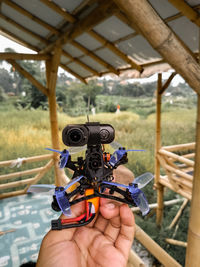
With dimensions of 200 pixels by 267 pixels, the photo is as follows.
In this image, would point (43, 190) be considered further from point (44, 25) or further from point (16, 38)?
point (16, 38)

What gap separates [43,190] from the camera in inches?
20.8

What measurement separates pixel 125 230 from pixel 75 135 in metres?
0.28

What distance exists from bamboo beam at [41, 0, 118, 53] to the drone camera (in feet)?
4.07

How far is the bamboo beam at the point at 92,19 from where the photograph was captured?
1.50 meters

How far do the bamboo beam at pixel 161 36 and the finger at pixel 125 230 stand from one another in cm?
58

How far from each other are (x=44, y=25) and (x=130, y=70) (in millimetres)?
990

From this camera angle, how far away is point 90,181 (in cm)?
54

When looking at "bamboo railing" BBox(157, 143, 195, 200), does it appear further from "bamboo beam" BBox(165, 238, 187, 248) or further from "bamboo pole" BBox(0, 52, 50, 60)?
"bamboo pole" BBox(0, 52, 50, 60)

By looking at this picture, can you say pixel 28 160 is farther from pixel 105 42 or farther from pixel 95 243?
pixel 95 243

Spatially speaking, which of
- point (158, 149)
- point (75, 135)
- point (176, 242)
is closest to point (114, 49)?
point (158, 149)

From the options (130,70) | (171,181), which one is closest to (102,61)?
(130,70)

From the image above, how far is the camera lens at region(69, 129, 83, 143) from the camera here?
20.0 inches

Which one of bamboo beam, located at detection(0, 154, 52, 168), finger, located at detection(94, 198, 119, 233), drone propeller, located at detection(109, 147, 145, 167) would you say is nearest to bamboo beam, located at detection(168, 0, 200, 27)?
drone propeller, located at detection(109, 147, 145, 167)

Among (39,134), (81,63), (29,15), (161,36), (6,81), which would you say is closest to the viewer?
(161,36)
